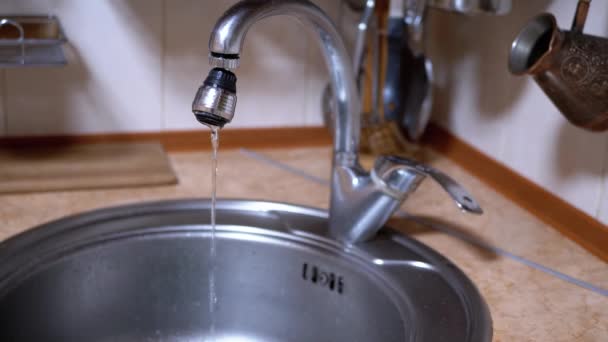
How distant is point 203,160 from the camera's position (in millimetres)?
1273

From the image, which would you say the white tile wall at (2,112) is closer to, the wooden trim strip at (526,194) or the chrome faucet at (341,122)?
the chrome faucet at (341,122)

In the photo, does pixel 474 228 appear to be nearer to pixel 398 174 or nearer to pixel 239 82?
pixel 398 174

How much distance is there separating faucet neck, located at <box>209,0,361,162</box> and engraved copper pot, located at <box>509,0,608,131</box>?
233mm

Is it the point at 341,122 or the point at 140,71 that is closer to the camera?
the point at 341,122

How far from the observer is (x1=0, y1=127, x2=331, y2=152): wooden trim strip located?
1.24 metres

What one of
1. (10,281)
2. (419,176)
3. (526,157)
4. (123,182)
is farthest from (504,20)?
(10,281)

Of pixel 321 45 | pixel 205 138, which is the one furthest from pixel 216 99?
pixel 205 138

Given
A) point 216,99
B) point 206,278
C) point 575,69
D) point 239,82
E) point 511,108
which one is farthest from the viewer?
point 239,82

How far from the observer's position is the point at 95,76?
1.23 meters

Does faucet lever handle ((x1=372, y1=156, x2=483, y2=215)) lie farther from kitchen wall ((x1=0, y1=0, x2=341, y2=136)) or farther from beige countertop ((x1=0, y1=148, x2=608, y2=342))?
kitchen wall ((x1=0, y1=0, x2=341, y2=136))

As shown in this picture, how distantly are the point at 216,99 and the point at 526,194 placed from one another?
60 centimetres

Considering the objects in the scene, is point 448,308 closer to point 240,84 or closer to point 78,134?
point 240,84

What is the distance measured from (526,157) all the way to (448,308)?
15.6 inches

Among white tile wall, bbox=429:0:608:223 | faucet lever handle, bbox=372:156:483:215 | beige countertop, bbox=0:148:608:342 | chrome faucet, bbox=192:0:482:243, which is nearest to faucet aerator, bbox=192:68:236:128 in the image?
chrome faucet, bbox=192:0:482:243
